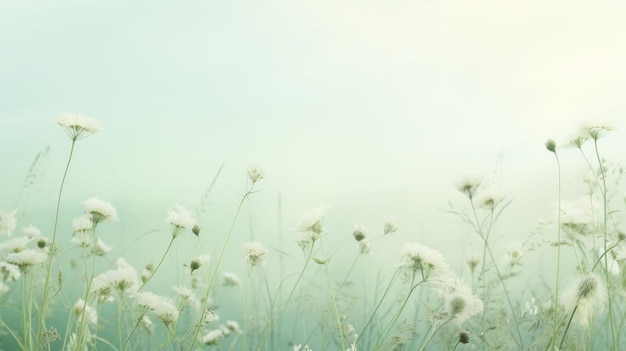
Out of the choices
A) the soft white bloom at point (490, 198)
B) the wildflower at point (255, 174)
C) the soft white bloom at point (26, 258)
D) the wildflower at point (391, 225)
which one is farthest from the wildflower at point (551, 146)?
the soft white bloom at point (26, 258)

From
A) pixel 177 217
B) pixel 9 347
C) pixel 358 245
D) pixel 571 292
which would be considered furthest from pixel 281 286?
pixel 571 292

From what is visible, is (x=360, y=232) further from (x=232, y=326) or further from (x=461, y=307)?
(x=232, y=326)

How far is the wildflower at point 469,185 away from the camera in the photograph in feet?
8.59

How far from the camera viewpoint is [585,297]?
1.70 m

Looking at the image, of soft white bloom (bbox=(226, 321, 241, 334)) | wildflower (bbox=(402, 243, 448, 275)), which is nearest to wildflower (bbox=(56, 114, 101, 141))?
wildflower (bbox=(402, 243, 448, 275))

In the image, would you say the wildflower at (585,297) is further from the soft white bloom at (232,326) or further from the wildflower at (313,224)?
the soft white bloom at (232,326)

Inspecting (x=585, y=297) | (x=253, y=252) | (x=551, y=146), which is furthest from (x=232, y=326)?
(x=585, y=297)

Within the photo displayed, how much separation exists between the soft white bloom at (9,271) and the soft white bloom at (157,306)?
17.9 inches

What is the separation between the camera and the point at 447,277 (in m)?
2.10

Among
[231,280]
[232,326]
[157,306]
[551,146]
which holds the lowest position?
[232,326]

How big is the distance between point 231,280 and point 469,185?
4.85 ft

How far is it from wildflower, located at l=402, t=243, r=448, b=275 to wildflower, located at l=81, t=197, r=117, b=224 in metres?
0.89

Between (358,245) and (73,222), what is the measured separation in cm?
107

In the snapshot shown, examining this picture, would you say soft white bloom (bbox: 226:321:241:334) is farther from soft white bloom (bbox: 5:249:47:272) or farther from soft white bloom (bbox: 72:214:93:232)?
soft white bloom (bbox: 5:249:47:272)
